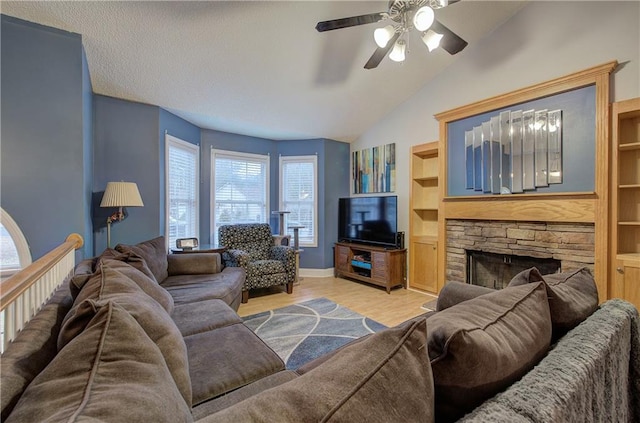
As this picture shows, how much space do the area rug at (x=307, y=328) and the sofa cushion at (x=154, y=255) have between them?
99cm

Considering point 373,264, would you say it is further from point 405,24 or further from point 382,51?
point 405,24

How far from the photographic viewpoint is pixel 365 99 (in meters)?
4.02

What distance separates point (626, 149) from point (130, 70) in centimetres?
479

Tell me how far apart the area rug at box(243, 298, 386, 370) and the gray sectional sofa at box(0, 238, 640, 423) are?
1106 mm

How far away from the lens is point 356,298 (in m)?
3.67

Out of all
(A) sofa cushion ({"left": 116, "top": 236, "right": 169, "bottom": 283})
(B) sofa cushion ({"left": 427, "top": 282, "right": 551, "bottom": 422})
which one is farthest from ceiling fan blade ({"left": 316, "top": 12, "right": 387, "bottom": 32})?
(A) sofa cushion ({"left": 116, "top": 236, "right": 169, "bottom": 283})

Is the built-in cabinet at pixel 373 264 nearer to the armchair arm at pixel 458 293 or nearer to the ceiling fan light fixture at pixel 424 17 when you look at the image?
→ the armchair arm at pixel 458 293

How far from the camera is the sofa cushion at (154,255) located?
2453 mm

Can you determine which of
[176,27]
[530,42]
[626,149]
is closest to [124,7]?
[176,27]

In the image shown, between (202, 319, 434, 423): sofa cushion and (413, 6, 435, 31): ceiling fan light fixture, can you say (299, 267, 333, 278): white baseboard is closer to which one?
(413, 6, 435, 31): ceiling fan light fixture

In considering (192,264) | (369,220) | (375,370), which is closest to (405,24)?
(375,370)

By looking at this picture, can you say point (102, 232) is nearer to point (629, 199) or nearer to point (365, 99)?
point (365, 99)

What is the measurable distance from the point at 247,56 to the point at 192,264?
2381mm

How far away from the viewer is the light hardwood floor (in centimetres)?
314
